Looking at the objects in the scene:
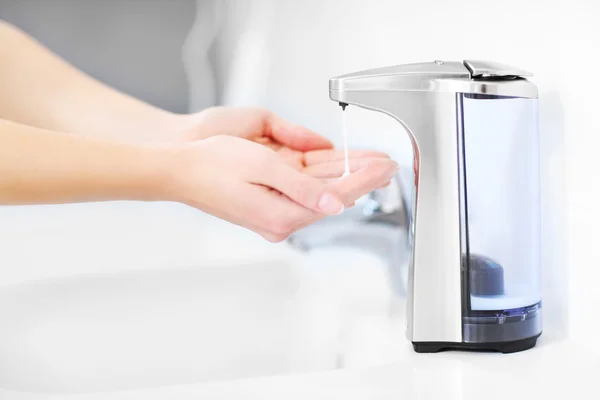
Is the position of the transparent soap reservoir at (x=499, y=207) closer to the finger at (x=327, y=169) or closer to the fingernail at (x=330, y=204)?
the fingernail at (x=330, y=204)

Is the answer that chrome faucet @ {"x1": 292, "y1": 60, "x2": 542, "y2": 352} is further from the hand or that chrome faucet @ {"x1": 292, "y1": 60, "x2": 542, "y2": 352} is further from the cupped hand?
the cupped hand

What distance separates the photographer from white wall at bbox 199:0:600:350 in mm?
474

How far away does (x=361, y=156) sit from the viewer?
703mm

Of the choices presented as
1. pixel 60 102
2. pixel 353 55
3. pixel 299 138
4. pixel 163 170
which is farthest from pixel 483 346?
pixel 60 102

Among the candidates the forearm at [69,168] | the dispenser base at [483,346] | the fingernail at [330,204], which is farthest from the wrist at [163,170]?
the dispenser base at [483,346]

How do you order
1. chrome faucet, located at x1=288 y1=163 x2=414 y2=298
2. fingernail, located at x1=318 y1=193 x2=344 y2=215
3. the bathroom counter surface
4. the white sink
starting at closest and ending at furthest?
the bathroom counter surface < fingernail, located at x1=318 y1=193 x2=344 y2=215 < the white sink < chrome faucet, located at x1=288 y1=163 x2=414 y2=298

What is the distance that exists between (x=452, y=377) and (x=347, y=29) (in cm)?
57

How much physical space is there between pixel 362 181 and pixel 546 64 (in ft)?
0.53

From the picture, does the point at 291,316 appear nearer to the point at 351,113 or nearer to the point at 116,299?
the point at 116,299

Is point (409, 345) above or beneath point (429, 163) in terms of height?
beneath

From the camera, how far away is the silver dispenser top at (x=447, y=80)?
46 cm

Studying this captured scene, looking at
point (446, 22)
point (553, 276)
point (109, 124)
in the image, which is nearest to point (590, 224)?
point (553, 276)

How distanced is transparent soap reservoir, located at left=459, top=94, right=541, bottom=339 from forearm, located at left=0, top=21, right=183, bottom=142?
509mm

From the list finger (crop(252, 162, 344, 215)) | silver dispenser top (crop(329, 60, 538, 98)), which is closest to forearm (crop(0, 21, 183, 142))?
finger (crop(252, 162, 344, 215))
